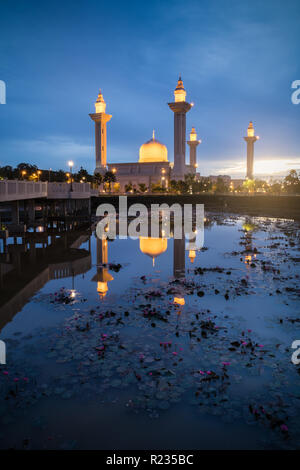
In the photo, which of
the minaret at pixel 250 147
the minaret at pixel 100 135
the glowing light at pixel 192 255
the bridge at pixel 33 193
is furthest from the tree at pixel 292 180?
the glowing light at pixel 192 255

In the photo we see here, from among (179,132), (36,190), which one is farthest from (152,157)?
(36,190)

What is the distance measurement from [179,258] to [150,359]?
13041mm

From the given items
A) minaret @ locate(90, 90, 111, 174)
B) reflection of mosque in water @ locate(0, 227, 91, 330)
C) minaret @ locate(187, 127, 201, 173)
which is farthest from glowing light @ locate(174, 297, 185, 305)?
minaret @ locate(187, 127, 201, 173)

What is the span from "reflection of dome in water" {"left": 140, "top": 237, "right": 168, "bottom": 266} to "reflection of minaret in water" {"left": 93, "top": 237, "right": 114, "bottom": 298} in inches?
116

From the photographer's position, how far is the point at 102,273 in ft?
58.3

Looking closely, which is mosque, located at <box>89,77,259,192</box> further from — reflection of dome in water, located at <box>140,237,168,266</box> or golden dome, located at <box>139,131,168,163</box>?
reflection of dome in water, located at <box>140,237,168,266</box>

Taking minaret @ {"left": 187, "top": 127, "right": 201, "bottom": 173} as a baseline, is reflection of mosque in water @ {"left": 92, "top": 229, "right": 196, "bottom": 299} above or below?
below

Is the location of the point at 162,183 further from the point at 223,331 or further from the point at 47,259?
the point at 223,331

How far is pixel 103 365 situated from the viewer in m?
8.28

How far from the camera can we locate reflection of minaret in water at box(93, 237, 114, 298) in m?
14.7

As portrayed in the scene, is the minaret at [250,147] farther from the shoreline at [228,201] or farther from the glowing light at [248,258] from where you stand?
the glowing light at [248,258]

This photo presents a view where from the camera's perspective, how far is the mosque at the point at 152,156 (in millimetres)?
100938

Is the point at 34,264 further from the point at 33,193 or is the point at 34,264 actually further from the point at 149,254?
the point at 33,193
